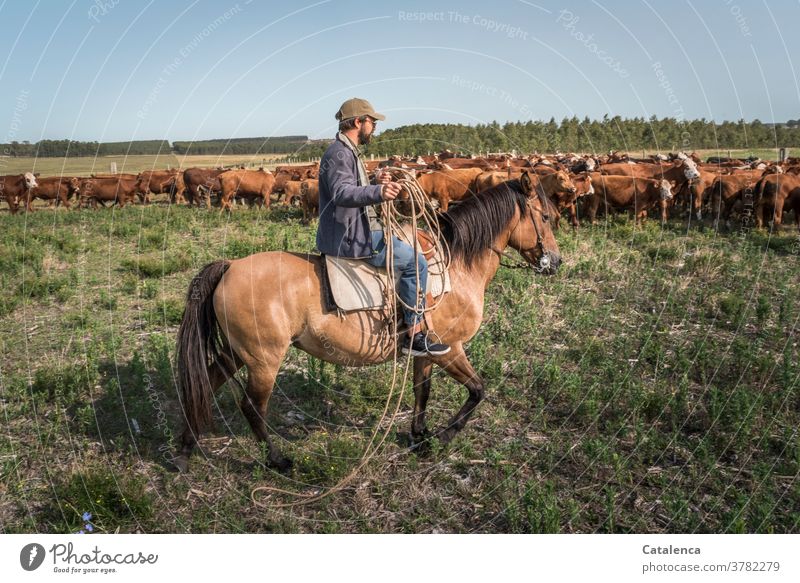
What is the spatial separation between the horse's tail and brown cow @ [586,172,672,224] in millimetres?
14182

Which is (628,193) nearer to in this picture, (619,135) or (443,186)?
(443,186)

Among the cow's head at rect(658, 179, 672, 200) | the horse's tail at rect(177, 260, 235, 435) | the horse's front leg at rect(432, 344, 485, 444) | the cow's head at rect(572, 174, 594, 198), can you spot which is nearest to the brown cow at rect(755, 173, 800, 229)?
the cow's head at rect(658, 179, 672, 200)

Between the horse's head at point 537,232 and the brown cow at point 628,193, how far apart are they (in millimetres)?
12184

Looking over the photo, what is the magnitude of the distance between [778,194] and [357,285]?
47.3 feet

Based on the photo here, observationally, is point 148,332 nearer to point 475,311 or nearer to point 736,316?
point 475,311

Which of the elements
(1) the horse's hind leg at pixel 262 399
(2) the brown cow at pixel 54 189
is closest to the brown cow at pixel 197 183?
(2) the brown cow at pixel 54 189

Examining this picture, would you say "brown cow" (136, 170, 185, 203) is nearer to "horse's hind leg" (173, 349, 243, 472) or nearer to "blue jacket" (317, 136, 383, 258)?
"horse's hind leg" (173, 349, 243, 472)

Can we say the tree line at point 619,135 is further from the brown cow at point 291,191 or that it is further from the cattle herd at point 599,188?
the brown cow at point 291,191

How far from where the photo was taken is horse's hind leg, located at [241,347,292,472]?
4867 mm

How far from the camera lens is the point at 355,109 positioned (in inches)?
176
